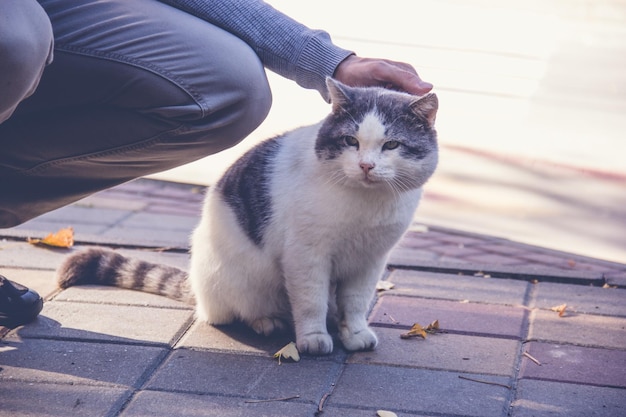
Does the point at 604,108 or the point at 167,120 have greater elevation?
the point at 167,120

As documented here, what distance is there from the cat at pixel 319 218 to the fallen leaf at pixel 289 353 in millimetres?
35

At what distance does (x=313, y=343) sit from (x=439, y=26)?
529 centimetres

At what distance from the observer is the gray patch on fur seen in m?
2.97

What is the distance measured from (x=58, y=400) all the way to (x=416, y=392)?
1.01 m

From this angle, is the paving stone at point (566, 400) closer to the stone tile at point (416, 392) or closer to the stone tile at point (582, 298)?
the stone tile at point (416, 392)

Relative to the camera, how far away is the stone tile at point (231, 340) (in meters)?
2.93

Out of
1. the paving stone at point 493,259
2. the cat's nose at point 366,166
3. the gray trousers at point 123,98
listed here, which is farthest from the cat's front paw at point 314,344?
the paving stone at point 493,259

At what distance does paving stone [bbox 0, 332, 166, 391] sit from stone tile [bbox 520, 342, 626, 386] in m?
1.19

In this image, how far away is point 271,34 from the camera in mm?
2955

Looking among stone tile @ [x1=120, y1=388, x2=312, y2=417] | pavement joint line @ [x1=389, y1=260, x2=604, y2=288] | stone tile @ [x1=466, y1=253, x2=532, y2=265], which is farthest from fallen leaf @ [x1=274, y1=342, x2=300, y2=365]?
stone tile @ [x1=466, y1=253, x2=532, y2=265]

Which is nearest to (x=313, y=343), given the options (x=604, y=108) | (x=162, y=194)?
(x=162, y=194)

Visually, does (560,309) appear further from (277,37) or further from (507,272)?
(277,37)

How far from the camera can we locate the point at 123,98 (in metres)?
2.75

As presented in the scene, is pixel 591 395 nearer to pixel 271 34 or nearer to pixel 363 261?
pixel 363 261
